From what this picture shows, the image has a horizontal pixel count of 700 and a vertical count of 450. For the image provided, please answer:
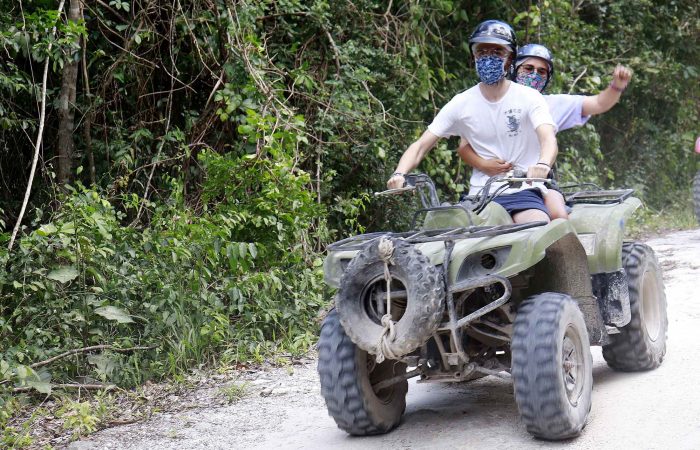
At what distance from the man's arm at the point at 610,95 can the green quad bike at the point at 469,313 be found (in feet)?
3.62

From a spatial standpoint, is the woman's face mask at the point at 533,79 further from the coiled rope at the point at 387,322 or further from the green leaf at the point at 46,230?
the green leaf at the point at 46,230

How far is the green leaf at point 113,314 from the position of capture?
6379 mm

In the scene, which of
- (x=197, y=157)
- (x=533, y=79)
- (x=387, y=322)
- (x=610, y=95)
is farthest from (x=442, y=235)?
(x=197, y=157)

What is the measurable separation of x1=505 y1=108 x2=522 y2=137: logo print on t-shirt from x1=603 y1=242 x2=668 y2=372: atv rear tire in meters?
1.03

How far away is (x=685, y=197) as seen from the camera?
16.3 metres

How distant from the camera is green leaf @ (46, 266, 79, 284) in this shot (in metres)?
6.32

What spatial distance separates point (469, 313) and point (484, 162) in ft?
3.57

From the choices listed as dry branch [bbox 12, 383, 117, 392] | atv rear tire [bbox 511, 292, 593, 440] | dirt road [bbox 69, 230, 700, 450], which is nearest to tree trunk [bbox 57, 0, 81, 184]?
dry branch [bbox 12, 383, 117, 392]

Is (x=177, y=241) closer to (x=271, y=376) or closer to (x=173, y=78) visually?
(x=271, y=376)

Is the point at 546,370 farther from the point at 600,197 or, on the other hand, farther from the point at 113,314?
the point at 113,314

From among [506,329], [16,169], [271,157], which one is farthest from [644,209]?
[506,329]

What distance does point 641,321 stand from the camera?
556 centimetres

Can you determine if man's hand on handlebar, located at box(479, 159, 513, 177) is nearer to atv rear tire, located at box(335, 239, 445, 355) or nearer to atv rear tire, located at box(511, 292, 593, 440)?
atv rear tire, located at box(511, 292, 593, 440)

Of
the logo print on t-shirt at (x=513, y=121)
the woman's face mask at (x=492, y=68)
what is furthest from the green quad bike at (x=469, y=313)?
the woman's face mask at (x=492, y=68)
